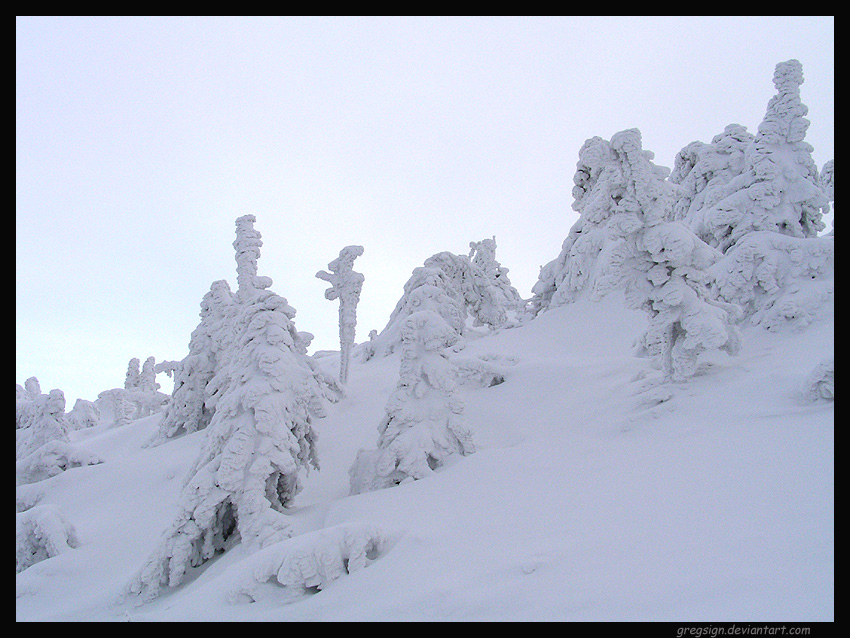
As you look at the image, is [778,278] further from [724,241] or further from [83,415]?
[83,415]

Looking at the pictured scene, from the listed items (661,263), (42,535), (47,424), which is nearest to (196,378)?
(47,424)

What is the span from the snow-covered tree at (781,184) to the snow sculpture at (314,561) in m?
18.2

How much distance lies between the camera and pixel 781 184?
20281 mm

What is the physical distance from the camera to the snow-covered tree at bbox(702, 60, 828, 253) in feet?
66.3

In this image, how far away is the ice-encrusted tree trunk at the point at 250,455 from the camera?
11.4 metres

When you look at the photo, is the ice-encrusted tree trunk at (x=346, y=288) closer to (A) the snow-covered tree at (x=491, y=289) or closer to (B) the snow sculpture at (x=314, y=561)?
(A) the snow-covered tree at (x=491, y=289)

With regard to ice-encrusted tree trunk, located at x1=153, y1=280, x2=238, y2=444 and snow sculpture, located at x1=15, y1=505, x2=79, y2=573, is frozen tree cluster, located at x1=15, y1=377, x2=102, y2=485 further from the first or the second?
snow sculpture, located at x1=15, y1=505, x2=79, y2=573

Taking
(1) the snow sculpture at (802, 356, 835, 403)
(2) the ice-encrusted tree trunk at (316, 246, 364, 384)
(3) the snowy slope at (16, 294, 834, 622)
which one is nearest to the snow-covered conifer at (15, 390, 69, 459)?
(3) the snowy slope at (16, 294, 834, 622)

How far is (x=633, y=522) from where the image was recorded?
7.24 meters

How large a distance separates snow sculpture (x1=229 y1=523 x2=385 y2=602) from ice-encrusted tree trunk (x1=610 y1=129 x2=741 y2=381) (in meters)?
9.53

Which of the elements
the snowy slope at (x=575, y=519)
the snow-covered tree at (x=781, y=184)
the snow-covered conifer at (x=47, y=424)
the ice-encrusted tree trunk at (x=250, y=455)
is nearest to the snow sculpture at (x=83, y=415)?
the snow-covered conifer at (x=47, y=424)

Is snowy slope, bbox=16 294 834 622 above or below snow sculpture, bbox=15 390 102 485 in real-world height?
above

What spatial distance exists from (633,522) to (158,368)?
82.3 ft

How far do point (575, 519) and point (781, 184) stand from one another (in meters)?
18.3
